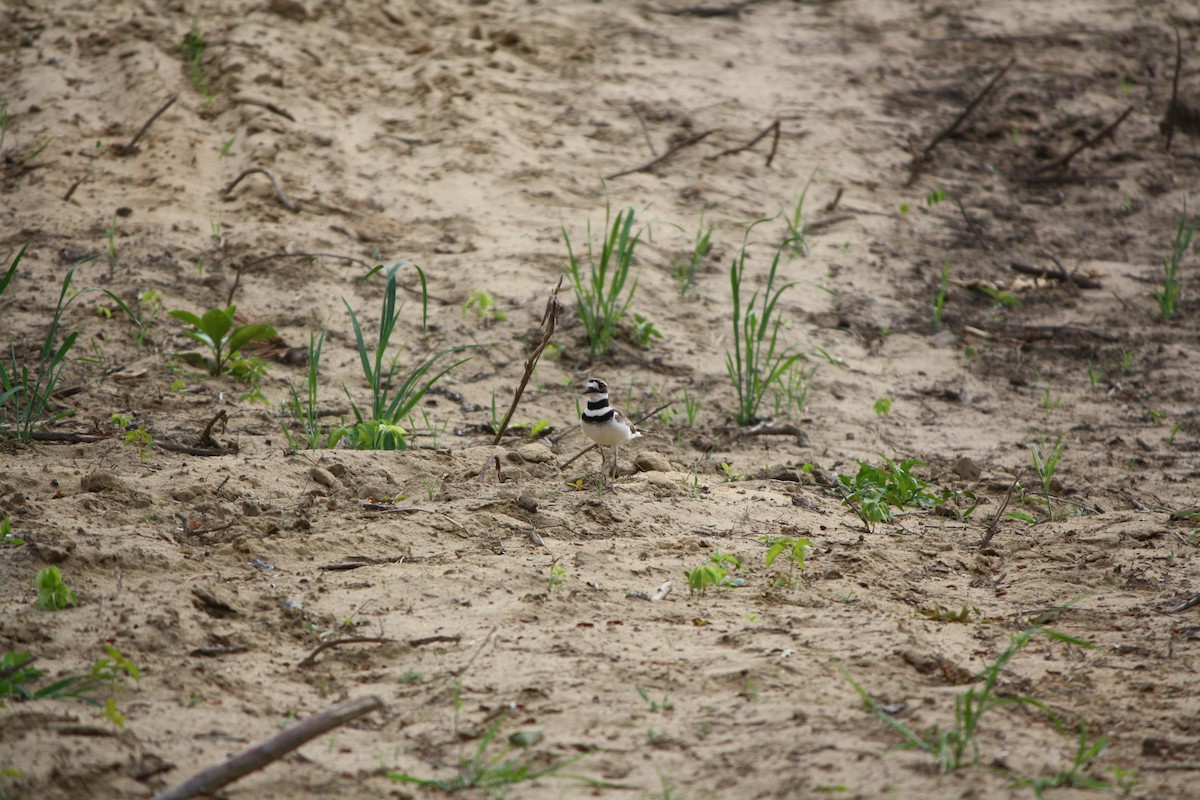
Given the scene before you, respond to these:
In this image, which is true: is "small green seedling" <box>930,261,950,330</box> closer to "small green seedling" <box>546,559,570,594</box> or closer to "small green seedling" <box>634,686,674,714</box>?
"small green seedling" <box>546,559,570,594</box>

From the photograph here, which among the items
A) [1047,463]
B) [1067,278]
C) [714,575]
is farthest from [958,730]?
[1067,278]

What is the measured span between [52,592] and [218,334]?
2.26 m

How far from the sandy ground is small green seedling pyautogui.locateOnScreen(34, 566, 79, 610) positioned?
58mm

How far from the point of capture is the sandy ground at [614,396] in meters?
2.72

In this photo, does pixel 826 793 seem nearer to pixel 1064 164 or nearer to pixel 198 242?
pixel 198 242

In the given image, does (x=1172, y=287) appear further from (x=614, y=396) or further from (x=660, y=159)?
(x=614, y=396)

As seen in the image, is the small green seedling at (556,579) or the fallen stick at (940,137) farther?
the fallen stick at (940,137)

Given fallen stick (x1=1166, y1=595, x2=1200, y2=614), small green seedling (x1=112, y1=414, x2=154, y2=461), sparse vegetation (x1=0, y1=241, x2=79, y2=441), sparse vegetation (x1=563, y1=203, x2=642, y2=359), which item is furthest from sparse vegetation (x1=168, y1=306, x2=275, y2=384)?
fallen stick (x1=1166, y1=595, x2=1200, y2=614)

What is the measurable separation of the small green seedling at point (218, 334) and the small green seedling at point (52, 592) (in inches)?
83.8

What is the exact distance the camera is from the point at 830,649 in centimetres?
308

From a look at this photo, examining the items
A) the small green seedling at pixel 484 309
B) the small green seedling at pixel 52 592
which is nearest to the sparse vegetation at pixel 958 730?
the small green seedling at pixel 52 592

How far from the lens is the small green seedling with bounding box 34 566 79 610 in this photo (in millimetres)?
2975

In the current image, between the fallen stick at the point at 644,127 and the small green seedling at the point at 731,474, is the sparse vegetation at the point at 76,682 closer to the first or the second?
the small green seedling at the point at 731,474

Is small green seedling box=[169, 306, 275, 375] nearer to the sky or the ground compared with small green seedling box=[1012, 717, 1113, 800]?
nearer to the ground
